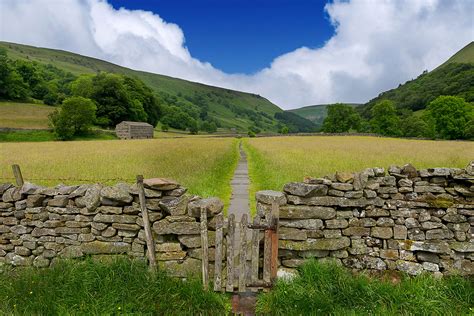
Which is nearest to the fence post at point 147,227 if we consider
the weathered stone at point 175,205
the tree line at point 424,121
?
the weathered stone at point 175,205

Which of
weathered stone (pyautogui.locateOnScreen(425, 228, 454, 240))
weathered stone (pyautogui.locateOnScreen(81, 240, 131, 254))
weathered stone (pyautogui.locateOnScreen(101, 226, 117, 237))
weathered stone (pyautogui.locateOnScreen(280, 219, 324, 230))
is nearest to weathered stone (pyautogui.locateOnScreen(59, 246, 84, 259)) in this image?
weathered stone (pyautogui.locateOnScreen(81, 240, 131, 254))

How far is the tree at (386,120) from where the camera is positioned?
299ft

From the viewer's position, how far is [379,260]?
598 cm

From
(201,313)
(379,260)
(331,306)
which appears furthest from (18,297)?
(379,260)

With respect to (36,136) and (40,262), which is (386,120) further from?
(40,262)

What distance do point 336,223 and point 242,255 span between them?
6.70ft

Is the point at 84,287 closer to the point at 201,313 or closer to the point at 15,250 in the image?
the point at 201,313

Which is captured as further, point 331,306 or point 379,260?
point 379,260

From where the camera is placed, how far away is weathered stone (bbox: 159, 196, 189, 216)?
566cm

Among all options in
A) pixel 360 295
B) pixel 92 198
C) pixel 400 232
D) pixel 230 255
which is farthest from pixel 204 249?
pixel 400 232

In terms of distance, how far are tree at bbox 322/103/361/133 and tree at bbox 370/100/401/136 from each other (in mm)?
9157

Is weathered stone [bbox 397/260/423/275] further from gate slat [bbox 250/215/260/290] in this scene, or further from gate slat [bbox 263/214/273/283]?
gate slat [bbox 250/215/260/290]

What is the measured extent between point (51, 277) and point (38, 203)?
1.72 meters

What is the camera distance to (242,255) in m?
5.38
